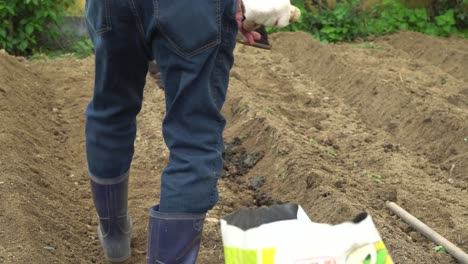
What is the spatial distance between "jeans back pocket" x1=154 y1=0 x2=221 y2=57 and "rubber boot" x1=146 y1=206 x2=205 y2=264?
1.66ft

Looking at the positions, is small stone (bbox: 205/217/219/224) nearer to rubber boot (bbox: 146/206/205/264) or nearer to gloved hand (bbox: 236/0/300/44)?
rubber boot (bbox: 146/206/205/264)

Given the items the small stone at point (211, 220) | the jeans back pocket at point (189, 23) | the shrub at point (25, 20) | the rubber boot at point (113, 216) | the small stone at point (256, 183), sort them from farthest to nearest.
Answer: the shrub at point (25, 20), the small stone at point (256, 183), the small stone at point (211, 220), the rubber boot at point (113, 216), the jeans back pocket at point (189, 23)

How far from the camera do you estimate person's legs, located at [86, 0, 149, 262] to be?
2334mm

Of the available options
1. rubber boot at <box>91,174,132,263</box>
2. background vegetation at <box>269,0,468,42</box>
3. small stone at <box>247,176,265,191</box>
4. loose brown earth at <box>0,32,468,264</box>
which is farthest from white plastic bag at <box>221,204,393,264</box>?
background vegetation at <box>269,0,468,42</box>

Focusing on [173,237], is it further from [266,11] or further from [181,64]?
[266,11]

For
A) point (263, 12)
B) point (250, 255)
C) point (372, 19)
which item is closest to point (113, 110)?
point (263, 12)

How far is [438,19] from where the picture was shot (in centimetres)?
884

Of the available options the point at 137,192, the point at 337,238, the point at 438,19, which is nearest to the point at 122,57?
the point at 337,238

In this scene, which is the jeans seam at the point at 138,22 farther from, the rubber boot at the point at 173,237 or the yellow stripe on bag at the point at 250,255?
the yellow stripe on bag at the point at 250,255

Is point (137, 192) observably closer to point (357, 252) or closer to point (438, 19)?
point (357, 252)

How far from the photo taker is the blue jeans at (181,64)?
2.21 meters

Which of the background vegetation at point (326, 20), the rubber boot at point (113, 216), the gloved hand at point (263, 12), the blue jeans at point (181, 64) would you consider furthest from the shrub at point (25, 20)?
the gloved hand at point (263, 12)

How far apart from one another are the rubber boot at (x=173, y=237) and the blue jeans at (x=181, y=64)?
0.03 meters

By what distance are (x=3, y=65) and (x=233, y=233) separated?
170 inches
